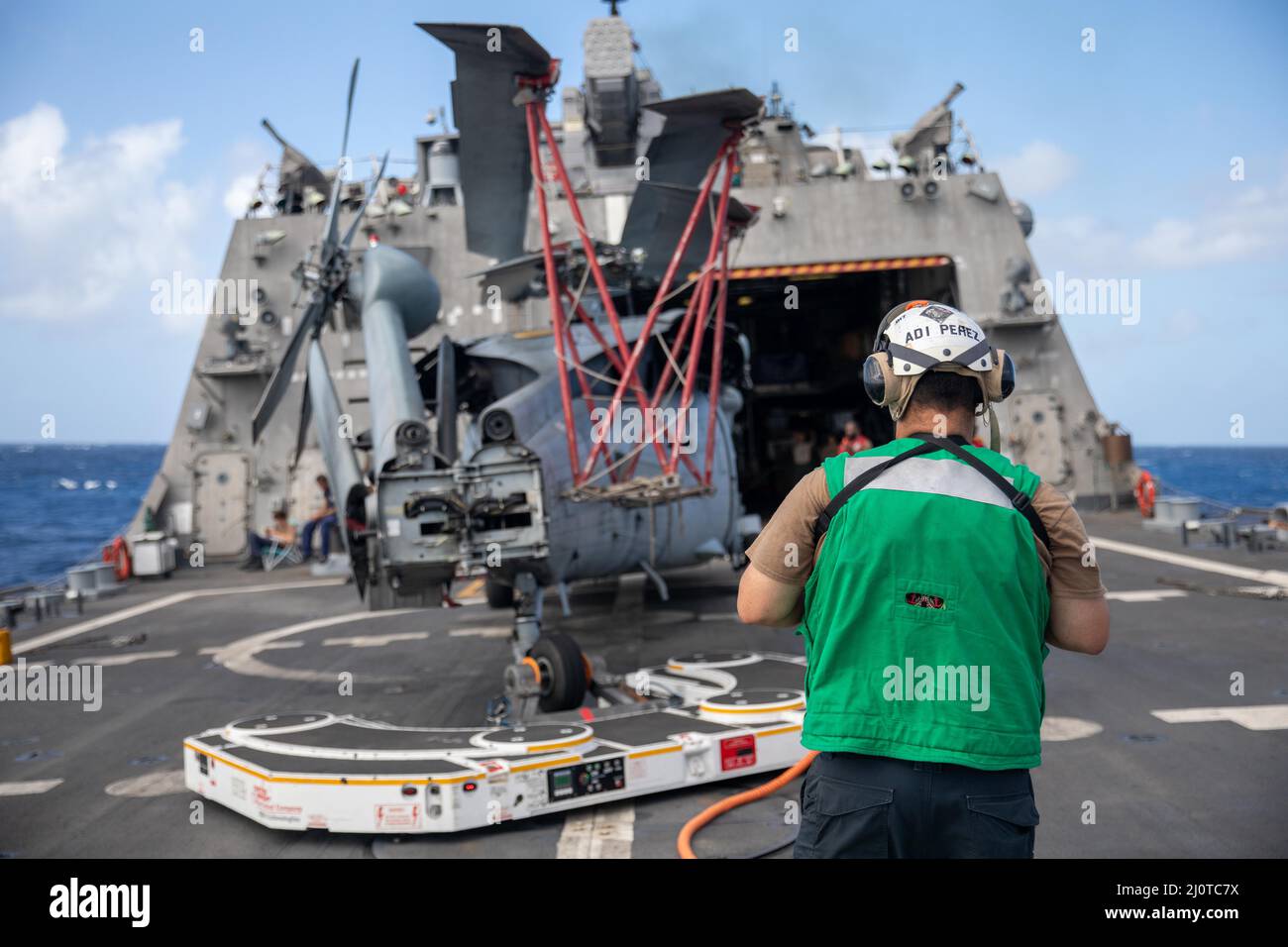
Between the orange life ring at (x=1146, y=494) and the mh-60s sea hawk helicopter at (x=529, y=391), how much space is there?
45.2 ft

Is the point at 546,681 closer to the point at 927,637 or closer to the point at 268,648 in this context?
the point at 927,637

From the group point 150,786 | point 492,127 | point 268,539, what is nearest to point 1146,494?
point 492,127

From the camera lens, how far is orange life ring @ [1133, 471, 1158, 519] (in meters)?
23.0

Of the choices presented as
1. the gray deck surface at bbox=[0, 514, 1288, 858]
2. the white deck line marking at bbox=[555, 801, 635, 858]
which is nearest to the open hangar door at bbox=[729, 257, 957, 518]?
the gray deck surface at bbox=[0, 514, 1288, 858]

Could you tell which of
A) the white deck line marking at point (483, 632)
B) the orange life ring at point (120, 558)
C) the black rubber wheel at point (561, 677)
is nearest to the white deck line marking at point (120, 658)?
the white deck line marking at point (483, 632)

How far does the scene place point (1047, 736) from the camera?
844cm

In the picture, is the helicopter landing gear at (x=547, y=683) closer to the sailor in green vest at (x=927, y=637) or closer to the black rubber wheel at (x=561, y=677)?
the black rubber wheel at (x=561, y=677)

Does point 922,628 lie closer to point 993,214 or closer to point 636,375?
point 636,375

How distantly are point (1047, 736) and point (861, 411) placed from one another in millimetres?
18965

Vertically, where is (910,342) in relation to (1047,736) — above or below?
above

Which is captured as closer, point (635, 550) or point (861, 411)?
point (635, 550)

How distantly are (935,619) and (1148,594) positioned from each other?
13.1 metres
